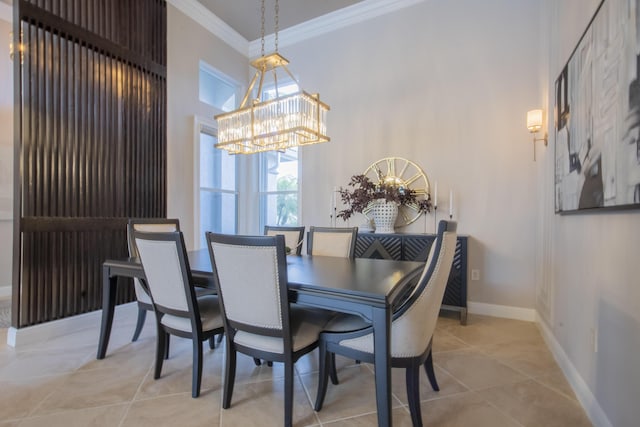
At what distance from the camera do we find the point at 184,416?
171 centimetres

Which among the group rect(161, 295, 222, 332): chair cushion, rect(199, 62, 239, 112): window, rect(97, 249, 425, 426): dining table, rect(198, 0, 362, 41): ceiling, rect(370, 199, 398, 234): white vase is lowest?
rect(161, 295, 222, 332): chair cushion

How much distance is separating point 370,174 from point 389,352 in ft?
9.62

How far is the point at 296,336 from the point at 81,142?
2840mm

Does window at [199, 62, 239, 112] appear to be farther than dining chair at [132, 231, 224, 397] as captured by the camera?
Yes

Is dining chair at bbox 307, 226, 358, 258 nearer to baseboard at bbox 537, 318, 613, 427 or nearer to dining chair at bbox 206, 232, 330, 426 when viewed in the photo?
dining chair at bbox 206, 232, 330, 426

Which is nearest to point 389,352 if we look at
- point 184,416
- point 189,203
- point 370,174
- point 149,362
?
point 184,416

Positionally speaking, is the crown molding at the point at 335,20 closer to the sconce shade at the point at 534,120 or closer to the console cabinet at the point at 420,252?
the sconce shade at the point at 534,120

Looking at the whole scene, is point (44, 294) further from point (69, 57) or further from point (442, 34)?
point (442, 34)

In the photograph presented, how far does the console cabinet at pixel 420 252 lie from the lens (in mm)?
3205

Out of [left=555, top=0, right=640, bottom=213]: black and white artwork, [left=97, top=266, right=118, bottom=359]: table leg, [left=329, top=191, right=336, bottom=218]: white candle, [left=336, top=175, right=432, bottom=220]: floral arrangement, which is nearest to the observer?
[left=555, top=0, right=640, bottom=213]: black and white artwork

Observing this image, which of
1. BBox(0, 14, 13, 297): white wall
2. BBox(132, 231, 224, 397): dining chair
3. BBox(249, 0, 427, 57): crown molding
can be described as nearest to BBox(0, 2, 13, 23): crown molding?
BBox(0, 14, 13, 297): white wall

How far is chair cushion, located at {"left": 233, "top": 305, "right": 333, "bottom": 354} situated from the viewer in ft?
5.23

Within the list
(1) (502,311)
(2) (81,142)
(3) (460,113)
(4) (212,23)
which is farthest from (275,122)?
(1) (502,311)

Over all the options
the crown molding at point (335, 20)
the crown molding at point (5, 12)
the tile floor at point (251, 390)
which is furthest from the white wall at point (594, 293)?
the crown molding at point (5, 12)
